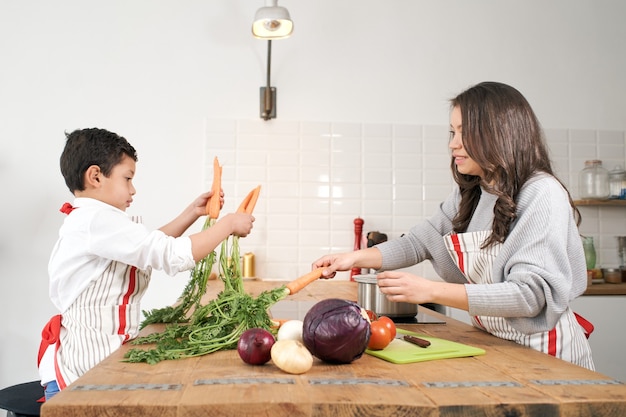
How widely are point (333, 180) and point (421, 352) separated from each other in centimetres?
230

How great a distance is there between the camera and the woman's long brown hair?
1612 millimetres

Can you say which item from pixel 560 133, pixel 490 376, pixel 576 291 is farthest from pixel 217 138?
pixel 490 376

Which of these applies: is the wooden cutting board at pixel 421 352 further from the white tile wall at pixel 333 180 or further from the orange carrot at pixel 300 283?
the white tile wall at pixel 333 180

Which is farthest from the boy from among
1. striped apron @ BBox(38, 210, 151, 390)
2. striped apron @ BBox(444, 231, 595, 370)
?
striped apron @ BBox(444, 231, 595, 370)

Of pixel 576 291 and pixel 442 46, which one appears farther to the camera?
pixel 442 46

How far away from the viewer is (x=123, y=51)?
3463 mm

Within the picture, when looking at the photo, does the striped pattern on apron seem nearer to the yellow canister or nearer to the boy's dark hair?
the boy's dark hair

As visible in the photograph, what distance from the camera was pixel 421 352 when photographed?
1.31m

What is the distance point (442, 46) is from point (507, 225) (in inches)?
90.7

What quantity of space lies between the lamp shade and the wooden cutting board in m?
1.96

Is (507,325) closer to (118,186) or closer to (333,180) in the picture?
(118,186)

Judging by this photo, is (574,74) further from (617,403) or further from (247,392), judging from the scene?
(247,392)

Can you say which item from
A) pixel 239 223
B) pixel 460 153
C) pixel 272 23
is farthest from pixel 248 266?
pixel 460 153

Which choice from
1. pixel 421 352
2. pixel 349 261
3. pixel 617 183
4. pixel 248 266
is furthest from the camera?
pixel 617 183
